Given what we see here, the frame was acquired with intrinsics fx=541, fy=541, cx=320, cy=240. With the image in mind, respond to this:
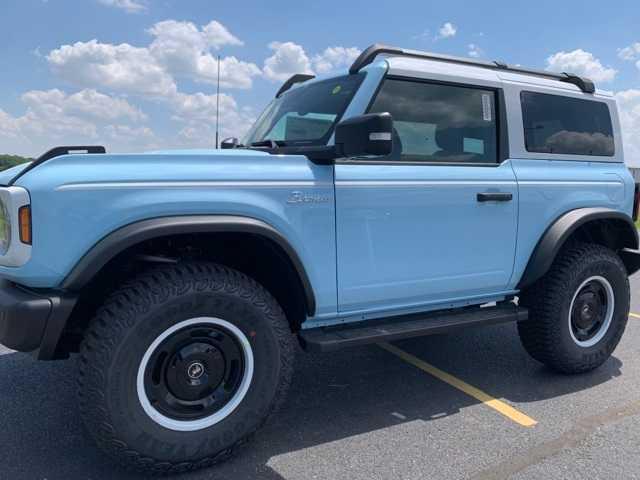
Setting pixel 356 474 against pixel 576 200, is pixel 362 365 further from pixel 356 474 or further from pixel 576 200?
pixel 576 200

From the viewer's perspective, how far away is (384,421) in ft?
10.6

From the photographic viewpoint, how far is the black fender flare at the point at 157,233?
2293 millimetres

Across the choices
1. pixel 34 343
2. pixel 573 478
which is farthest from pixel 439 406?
pixel 34 343

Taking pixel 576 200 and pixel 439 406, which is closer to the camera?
pixel 439 406

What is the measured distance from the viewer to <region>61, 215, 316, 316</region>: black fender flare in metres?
2.29

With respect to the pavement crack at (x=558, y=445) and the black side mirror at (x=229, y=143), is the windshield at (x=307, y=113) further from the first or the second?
the pavement crack at (x=558, y=445)

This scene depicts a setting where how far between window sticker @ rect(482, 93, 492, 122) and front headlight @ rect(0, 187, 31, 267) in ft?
9.13

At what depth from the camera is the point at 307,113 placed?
3.53 m

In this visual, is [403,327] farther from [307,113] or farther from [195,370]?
[307,113]

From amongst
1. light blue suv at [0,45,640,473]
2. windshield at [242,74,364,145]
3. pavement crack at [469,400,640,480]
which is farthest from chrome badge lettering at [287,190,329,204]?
pavement crack at [469,400,640,480]

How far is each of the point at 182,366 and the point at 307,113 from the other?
1.81 meters

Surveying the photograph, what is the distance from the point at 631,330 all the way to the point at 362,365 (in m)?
2.92

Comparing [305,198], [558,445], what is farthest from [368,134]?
[558,445]

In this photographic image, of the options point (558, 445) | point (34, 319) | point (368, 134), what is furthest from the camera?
point (558, 445)
